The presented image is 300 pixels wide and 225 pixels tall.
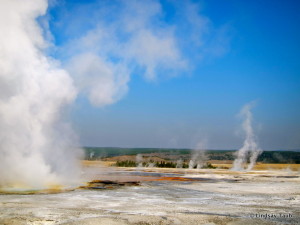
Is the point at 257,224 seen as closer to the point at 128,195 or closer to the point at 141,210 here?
the point at 141,210

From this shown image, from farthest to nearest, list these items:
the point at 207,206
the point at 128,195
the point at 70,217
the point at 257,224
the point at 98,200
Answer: the point at 128,195 < the point at 98,200 < the point at 207,206 < the point at 70,217 < the point at 257,224

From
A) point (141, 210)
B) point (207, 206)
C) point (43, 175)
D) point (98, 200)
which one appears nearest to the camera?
point (141, 210)

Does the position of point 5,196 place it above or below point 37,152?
below

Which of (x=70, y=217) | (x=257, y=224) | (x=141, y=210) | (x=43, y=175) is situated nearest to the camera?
(x=257, y=224)

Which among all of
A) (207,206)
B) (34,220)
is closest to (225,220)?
(207,206)

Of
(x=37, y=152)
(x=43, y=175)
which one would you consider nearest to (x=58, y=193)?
(x=43, y=175)

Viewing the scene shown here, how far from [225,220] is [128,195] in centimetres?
717

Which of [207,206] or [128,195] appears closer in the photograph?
[207,206]

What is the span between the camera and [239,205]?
1365 centimetres

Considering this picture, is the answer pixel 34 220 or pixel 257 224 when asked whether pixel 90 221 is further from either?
pixel 257 224

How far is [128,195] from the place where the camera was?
54.3ft

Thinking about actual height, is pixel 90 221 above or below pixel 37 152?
below

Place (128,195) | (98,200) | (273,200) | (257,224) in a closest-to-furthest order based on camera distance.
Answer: (257,224), (98,200), (273,200), (128,195)

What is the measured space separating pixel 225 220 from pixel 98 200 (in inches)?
251
